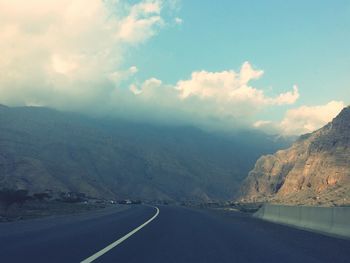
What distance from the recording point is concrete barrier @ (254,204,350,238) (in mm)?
19000

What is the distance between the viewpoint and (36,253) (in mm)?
11094

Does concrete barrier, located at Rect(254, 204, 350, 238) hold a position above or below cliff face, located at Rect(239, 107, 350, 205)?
below

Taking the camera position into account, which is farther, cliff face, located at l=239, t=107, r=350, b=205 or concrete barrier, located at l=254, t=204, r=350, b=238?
cliff face, located at l=239, t=107, r=350, b=205

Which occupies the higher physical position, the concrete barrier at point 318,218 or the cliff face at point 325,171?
the cliff face at point 325,171

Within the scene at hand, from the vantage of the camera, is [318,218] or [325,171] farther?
[325,171]

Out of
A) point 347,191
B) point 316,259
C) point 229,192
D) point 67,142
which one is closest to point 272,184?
point 229,192

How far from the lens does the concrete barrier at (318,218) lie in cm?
1900

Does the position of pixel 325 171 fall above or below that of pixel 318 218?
above

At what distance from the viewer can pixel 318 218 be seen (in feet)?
72.5

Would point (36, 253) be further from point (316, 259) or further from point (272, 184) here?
point (272, 184)

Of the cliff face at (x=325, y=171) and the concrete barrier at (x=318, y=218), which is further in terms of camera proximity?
the cliff face at (x=325, y=171)

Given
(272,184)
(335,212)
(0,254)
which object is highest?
(272,184)

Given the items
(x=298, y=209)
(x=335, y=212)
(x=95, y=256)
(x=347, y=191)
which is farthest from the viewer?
(x=347, y=191)

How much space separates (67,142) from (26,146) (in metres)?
23.2
